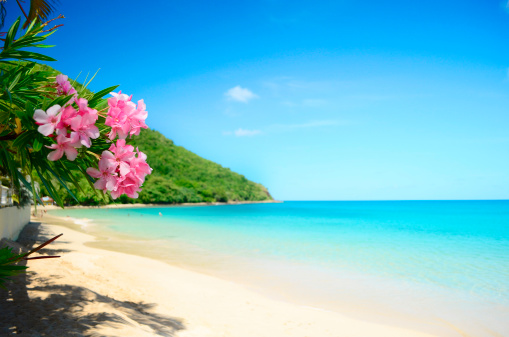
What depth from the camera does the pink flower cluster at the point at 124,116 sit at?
158 centimetres

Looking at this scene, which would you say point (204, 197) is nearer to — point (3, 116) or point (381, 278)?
point (381, 278)

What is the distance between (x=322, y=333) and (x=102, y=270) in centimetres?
532

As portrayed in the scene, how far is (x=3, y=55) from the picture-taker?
192 centimetres

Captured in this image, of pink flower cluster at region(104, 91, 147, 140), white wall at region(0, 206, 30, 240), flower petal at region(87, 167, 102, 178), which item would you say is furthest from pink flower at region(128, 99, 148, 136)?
white wall at region(0, 206, 30, 240)

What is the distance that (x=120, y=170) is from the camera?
1.52 meters

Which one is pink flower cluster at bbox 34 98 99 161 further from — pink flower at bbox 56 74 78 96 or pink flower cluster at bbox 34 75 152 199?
pink flower at bbox 56 74 78 96

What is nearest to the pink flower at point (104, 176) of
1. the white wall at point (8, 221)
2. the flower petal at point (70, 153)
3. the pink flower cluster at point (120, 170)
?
the pink flower cluster at point (120, 170)

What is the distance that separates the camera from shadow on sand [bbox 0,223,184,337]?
3.35m

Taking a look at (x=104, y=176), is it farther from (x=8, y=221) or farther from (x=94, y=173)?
(x=8, y=221)

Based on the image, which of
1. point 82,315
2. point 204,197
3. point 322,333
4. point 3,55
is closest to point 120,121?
point 3,55

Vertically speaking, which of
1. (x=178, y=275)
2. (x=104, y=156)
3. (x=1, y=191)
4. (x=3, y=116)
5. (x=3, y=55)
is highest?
(x=3, y=55)

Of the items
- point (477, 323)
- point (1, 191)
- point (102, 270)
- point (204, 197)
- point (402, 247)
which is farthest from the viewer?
point (204, 197)

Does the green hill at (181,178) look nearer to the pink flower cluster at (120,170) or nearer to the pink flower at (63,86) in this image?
the pink flower at (63,86)

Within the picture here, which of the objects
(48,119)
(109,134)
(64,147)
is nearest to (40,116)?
(48,119)
